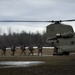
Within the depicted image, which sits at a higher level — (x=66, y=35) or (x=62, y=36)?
(x=66, y=35)

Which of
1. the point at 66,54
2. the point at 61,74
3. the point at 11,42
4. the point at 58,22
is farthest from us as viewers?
the point at 11,42

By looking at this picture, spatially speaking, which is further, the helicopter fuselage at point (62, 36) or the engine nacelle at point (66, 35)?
the helicopter fuselage at point (62, 36)

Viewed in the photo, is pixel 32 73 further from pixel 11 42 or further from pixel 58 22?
pixel 11 42

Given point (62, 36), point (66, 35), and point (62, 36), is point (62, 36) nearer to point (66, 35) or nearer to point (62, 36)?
point (62, 36)

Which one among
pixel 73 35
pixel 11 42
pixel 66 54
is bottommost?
pixel 11 42

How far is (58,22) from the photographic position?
32.0 m

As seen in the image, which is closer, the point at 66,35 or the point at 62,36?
the point at 66,35

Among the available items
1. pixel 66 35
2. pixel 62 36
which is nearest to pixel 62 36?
pixel 62 36

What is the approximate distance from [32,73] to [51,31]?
16459mm

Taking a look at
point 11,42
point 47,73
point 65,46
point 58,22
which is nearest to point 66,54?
point 65,46

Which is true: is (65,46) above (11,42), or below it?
above

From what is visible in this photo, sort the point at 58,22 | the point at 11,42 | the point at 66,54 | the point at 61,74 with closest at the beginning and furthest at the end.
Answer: the point at 61,74
the point at 58,22
the point at 66,54
the point at 11,42

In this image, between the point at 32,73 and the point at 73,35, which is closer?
the point at 32,73

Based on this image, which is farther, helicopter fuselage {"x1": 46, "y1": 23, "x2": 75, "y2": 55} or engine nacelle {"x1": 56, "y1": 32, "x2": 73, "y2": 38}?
helicopter fuselage {"x1": 46, "y1": 23, "x2": 75, "y2": 55}
